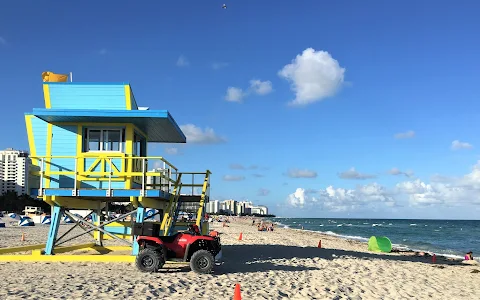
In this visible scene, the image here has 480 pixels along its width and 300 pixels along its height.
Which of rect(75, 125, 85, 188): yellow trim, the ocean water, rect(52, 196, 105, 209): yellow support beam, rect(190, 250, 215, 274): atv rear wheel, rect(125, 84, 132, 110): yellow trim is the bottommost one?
the ocean water

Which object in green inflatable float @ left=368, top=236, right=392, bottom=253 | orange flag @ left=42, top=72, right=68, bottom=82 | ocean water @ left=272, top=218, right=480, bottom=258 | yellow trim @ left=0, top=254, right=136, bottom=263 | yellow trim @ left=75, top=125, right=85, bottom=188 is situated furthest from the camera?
ocean water @ left=272, top=218, right=480, bottom=258

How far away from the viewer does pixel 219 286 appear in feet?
38.0

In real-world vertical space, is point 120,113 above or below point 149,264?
above

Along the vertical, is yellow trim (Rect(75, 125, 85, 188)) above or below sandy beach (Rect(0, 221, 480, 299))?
above

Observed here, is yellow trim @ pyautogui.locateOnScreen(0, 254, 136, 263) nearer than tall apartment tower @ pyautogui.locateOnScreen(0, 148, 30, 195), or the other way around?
yellow trim @ pyautogui.locateOnScreen(0, 254, 136, 263)

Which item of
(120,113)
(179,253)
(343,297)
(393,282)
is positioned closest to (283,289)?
(343,297)

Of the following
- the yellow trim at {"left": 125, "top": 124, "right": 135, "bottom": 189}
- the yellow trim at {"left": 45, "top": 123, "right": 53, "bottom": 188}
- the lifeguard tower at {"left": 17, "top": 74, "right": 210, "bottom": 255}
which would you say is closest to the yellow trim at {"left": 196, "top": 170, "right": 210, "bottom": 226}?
the lifeguard tower at {"left": 17, "top": 74, "right": 210, "bottom": 255}

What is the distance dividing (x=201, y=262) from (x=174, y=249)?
3.04 ft

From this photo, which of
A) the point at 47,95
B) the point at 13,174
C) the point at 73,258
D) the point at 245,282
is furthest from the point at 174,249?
the point at 13,174

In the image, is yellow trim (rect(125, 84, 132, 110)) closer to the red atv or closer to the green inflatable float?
the red atv

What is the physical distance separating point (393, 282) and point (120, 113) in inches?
414

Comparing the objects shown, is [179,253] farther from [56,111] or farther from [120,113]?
[56,111]

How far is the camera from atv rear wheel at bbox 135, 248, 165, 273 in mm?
13094

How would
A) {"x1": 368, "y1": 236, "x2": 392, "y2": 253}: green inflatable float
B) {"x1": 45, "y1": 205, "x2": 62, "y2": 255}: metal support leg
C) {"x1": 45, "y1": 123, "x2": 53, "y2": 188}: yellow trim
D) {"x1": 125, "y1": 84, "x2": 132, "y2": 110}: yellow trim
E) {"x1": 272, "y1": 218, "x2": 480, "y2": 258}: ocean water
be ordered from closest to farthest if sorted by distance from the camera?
{"x1": 45, "y1": 123, "x2": 53, "y2": 188}: yellow trim
{"x1": 45, "y1": 205, "x2": 62, "y2": 255}: metal support leg
{"x1": 125, "y1": 84, "x2": 132, "y2": 110}: yellow trim
{"x1": 368, "y1": 236, "x2": 392, "y2": 253}: green inflatable float
{"x1": 272, "y1": 218, "x2": 480, "y2": 258}: ocean water
